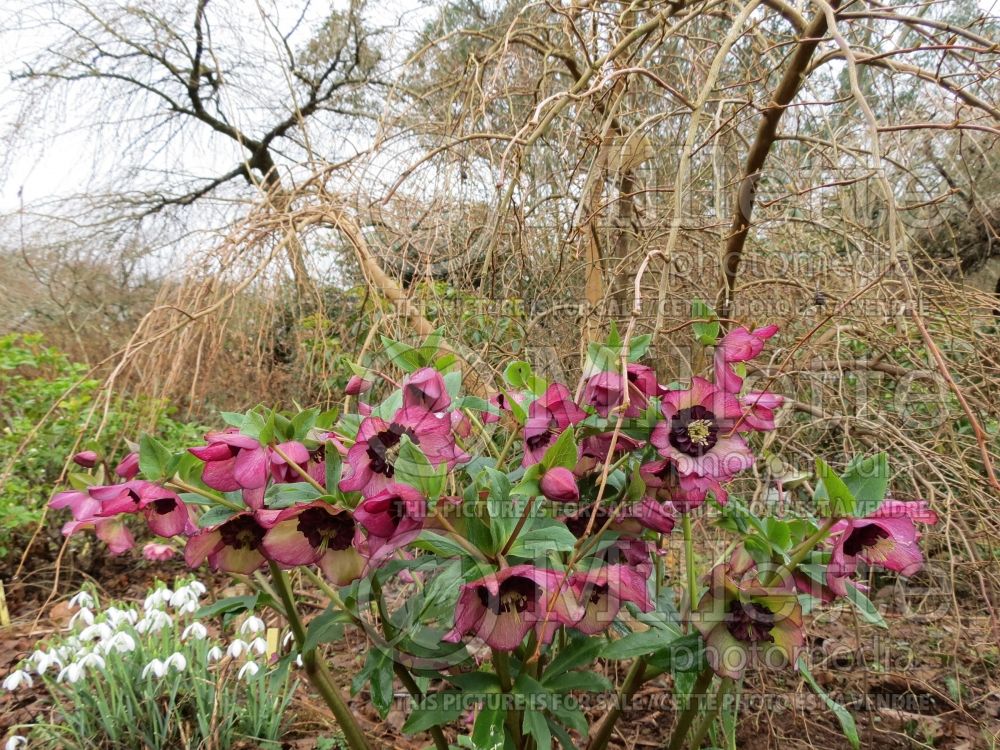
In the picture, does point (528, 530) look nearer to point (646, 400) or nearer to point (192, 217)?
point (646, 400)

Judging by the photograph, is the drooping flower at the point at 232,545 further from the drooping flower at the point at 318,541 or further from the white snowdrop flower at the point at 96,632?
the white snowdrop flower at the point at 96,632

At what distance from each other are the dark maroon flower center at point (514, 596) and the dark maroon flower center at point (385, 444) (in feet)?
0.58

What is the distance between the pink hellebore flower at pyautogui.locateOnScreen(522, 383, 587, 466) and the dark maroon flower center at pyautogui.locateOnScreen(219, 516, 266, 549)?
345mm

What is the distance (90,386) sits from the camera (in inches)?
118

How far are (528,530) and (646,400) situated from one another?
23 centimetres

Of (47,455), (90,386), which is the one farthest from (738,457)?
(47,455)

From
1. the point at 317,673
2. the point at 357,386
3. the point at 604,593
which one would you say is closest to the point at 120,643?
the point at 317,673

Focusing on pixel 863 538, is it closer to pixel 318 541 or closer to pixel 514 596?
pixel 514 596

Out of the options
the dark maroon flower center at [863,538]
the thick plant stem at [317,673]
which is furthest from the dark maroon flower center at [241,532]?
the dark maroon flower center at [863,538]

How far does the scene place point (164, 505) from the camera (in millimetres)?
797

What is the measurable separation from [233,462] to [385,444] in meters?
0.18

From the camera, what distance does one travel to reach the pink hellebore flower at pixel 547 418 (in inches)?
32.1

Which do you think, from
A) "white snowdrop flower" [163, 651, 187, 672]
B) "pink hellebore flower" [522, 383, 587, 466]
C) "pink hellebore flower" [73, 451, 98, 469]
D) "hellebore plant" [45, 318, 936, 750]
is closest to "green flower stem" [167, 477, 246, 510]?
"hellebore plant" [45, 318, 936, 750]

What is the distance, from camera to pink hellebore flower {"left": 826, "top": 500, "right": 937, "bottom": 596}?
2.44ft
